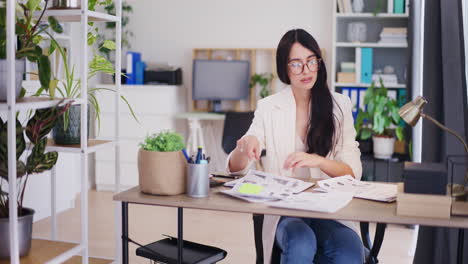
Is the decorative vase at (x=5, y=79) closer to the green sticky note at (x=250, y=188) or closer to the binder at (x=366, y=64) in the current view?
the green sticky note at (x=250, y=188)

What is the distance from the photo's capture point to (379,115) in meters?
4.79

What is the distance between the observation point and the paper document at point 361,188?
205 cm

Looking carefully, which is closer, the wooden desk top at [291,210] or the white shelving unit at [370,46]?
the wooden desk top at [291,210]

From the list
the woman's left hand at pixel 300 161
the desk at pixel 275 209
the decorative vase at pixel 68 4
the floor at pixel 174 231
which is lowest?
the floor at pixel 174 231

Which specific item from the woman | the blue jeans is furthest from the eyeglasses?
the blue jeans

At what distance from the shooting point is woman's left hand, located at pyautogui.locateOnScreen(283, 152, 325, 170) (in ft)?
7.46

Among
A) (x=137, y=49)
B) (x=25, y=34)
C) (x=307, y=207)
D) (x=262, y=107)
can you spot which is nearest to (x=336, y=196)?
(x=307, y=207)

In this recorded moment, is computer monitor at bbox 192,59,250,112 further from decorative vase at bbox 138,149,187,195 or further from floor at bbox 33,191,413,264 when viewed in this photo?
decorative vase at bbox 138,149,187,195

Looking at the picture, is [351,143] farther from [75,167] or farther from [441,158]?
[75,167]

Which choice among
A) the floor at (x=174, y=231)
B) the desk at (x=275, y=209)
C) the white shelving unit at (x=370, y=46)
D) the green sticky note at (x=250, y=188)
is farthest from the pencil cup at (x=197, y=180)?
the white shelving unit at (x=370, y=46)

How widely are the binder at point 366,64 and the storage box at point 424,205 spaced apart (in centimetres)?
360

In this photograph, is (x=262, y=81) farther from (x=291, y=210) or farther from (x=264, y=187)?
(x=291, y=210)

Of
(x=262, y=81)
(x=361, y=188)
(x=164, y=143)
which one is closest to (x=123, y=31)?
(x=262, y=81)

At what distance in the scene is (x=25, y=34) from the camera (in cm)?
215
